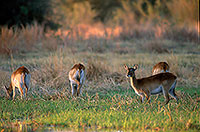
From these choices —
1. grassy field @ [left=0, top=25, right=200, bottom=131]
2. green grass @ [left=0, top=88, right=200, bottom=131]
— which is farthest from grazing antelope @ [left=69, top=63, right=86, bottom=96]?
green grass @ [left=0, top=88, right=200, bottom=131]

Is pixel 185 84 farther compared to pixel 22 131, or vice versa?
pixel 185 84

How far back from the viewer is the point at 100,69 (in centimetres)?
1201

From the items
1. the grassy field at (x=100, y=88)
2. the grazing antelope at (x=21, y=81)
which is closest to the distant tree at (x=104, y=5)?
the grassy field at (x=100, y=88)

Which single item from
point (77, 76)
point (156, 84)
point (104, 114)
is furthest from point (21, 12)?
point (104, 114)

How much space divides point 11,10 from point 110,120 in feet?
49.3

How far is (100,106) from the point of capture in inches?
321

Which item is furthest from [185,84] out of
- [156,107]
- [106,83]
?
[156,107]

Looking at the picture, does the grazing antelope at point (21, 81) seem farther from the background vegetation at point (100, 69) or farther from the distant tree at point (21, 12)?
the distant tree at point (21, 12)

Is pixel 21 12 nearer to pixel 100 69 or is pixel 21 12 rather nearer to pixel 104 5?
pixel 100 69

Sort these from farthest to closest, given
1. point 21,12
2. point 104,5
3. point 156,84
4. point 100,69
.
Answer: point 104,5 < point 21,12 < point 100,69 < point 156,84

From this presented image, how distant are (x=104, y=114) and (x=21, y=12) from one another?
13.8m

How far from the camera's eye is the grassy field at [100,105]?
6.69 metres

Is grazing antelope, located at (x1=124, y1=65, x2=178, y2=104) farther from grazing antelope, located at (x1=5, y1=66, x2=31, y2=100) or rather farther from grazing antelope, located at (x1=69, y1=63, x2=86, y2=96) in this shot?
grazing antelope, located at (x1=5, y1=66, x2=31, y2=100)

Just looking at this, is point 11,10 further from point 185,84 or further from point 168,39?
point 185,84
